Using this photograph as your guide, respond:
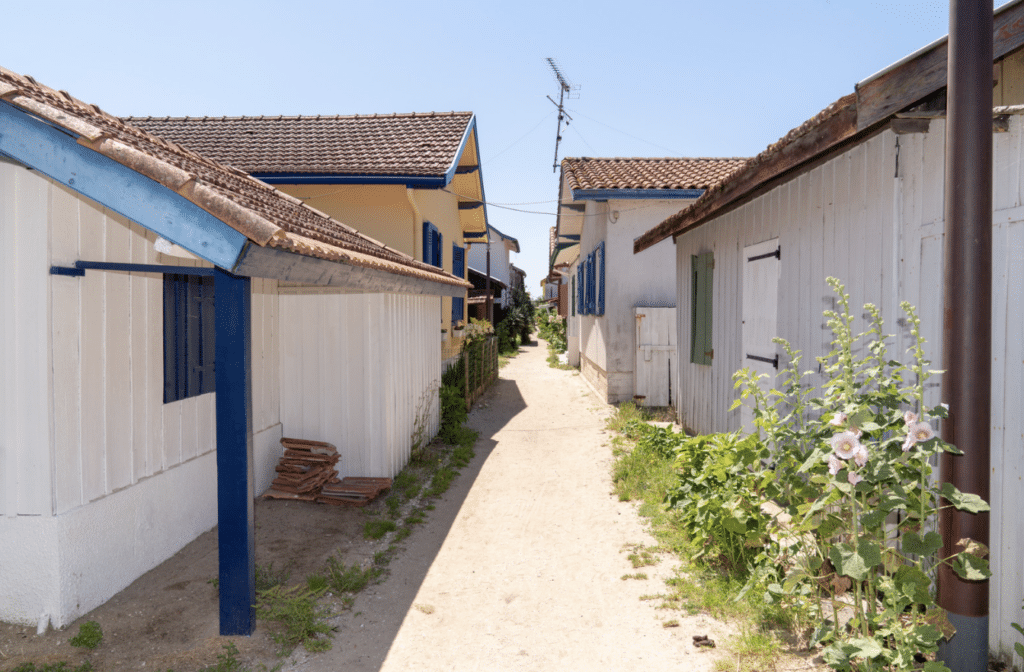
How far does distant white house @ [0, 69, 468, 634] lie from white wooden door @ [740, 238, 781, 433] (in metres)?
3.48

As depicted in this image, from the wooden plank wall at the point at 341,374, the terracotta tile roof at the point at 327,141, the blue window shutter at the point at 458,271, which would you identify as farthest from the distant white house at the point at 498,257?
the wooden plank wall at the point at 341,374

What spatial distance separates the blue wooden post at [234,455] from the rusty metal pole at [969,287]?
3478 millimetres

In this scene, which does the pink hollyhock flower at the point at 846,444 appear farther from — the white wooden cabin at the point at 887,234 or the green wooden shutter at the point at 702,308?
the green wooden shutter at the point at 702,308

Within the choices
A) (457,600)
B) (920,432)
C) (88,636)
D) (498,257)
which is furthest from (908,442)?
(498,257)

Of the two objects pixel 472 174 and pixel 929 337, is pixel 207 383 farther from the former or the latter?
pixel 472 174

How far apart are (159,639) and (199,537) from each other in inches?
64.5

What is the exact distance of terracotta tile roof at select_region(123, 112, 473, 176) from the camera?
379 inches

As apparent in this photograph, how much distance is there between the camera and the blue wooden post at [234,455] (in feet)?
11.2

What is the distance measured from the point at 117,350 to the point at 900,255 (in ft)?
16.3

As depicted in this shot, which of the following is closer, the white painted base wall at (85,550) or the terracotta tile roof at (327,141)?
the white painted base wall at (85,550)

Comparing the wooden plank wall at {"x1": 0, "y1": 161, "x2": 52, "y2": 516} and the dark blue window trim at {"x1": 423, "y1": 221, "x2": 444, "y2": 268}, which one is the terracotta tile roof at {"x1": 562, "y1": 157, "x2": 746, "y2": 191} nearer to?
the dark blue window trim at {"x1": 423, "y1": 221, "x2": 444, "y2": 268}

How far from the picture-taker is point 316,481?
19.8 feet

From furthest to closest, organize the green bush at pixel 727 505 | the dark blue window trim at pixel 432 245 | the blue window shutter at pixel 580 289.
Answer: the blue window shutter at pixel 580 289
the dark blue window trim at pixel 432 245
the green bush at pixel 727 505

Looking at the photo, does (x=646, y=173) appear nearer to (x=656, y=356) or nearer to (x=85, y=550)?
(x=656, y=356)
